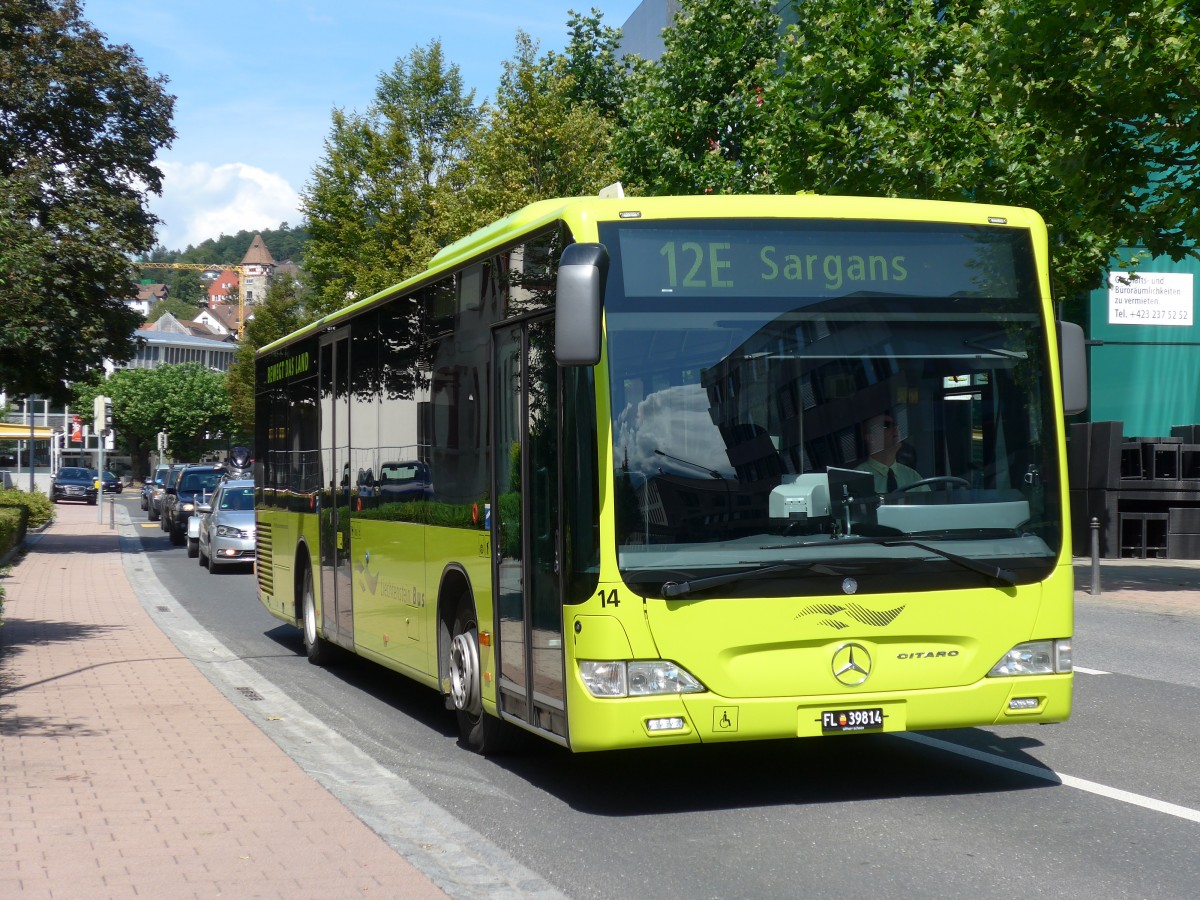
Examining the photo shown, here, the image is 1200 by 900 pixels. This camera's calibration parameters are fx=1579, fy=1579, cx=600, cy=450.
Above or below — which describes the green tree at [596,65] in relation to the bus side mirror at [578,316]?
above

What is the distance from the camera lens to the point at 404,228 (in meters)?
52.6

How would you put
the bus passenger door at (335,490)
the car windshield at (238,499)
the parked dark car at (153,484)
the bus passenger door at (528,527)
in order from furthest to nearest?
the parked dark car at (153,484) → the car windshield at (238,499) → the bus passenger door at (335,490) → the bus passenger door at (528,527)

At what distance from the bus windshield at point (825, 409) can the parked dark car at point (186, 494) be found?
3044 cm

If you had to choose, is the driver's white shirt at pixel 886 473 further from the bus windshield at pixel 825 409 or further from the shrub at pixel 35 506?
the shrub at pixel 35 506

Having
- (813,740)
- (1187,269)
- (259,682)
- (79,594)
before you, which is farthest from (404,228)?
(813,740)

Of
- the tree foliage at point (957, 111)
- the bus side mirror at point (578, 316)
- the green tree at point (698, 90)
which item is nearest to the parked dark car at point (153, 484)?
the green tree at point (698, 90)

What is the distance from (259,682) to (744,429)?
21.7ft

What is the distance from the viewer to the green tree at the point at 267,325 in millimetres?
71688

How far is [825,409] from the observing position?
7195 millimetres

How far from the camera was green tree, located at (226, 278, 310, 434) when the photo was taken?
71.7 m

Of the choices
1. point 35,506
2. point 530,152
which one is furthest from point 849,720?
point 35,506

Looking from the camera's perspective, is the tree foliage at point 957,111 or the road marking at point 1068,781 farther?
the tree foliage at point 957,111

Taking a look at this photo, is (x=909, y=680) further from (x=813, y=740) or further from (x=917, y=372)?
(x=813, y=740)

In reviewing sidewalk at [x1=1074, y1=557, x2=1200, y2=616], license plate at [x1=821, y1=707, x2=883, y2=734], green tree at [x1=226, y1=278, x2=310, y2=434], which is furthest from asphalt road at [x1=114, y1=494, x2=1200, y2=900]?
green tree at [x1=226, y1=278, x2=310, y2=434]
